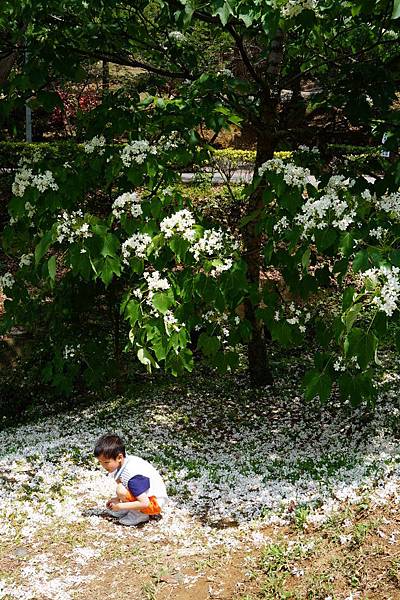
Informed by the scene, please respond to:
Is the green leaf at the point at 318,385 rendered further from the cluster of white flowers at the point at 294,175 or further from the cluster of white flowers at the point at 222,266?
the cluster of white flowers at the point at 294,175

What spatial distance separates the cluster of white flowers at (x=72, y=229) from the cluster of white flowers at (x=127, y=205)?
22cm

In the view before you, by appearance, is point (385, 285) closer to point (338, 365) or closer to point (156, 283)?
point (338, 365)

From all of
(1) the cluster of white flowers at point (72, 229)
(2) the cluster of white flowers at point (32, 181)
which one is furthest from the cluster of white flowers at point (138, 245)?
(2) the cluster of white flowers at point (32, 181)

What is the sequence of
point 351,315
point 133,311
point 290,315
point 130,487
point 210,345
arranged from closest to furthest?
point 351,315 → point 130,487 → point 133,311 → point 210,345 → point 290,315

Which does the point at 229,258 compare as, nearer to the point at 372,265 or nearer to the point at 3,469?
the point at 372,265

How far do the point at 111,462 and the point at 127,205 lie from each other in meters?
1.64

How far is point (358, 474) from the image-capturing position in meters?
4.29

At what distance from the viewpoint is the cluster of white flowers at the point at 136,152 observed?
4.49 metres

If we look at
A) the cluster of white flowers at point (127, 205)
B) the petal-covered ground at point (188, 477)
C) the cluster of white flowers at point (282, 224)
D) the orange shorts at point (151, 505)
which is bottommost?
the petal-covered ground at point (188, 477)

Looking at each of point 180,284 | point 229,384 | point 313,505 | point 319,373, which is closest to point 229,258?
point 180,284

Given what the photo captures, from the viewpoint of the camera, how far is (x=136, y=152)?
4520 mm

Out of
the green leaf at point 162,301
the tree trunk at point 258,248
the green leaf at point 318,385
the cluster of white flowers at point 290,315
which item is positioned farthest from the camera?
the tree trunk at point 258,248

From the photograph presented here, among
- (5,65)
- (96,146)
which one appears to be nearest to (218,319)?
(96,146)

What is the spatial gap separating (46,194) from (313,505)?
2.61 meters
